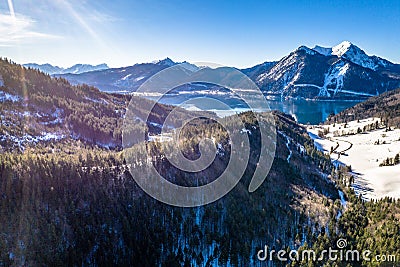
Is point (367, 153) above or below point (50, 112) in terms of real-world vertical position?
below

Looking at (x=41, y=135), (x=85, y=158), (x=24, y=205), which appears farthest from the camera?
(x=41, y=135)

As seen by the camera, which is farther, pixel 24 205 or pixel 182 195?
pixel 182 195

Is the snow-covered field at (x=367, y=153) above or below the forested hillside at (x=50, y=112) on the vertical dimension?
below

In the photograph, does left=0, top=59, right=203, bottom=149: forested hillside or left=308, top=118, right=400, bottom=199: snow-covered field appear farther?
left=308, top=118, right=400, bottom=199: snow-covered field

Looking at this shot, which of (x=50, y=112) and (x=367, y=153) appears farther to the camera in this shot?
(x=367, y=153)

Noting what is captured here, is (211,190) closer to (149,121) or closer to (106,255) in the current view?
(106,255)

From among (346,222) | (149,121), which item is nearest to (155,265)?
(346,222)

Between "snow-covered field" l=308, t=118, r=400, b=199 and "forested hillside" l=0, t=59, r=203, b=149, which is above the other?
"forested hillside" l=0, t=59, r=203, b=149

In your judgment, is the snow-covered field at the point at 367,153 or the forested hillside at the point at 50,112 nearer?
the forested hillside at the point at 50,112
